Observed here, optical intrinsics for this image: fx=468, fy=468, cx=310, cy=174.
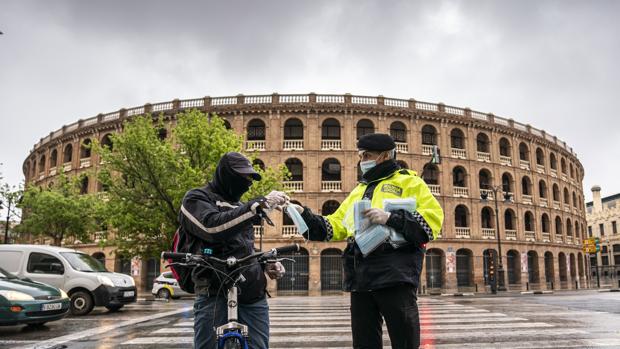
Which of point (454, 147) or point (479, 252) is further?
point (454, 147)

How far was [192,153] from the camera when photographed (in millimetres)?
21453

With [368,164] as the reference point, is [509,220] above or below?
above

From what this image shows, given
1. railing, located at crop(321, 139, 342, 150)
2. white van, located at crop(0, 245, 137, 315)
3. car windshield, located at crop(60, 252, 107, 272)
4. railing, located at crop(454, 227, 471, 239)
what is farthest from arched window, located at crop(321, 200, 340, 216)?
white van, located at crop(0, 245, 137, 315)

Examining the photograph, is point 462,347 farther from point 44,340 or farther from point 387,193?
point 44,340

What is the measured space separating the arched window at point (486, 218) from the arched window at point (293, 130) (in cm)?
→ 1471

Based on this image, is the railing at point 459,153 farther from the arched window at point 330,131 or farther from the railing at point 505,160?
the arched window at point 330,131

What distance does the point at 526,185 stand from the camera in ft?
124

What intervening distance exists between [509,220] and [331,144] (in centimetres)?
1551

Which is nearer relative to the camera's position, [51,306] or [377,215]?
[377,215]

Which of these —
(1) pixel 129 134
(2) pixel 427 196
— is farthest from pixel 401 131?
(2) pixel 427 196

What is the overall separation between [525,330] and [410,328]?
6.56 meters

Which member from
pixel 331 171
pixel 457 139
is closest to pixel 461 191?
pixel 457 139

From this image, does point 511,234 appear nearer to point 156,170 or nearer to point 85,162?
point 156,170

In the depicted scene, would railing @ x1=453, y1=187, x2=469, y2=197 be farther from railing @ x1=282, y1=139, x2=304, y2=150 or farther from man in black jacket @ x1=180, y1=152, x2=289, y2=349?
man in black jacket @ x1=180, y1=152, x2=289, y2=349
